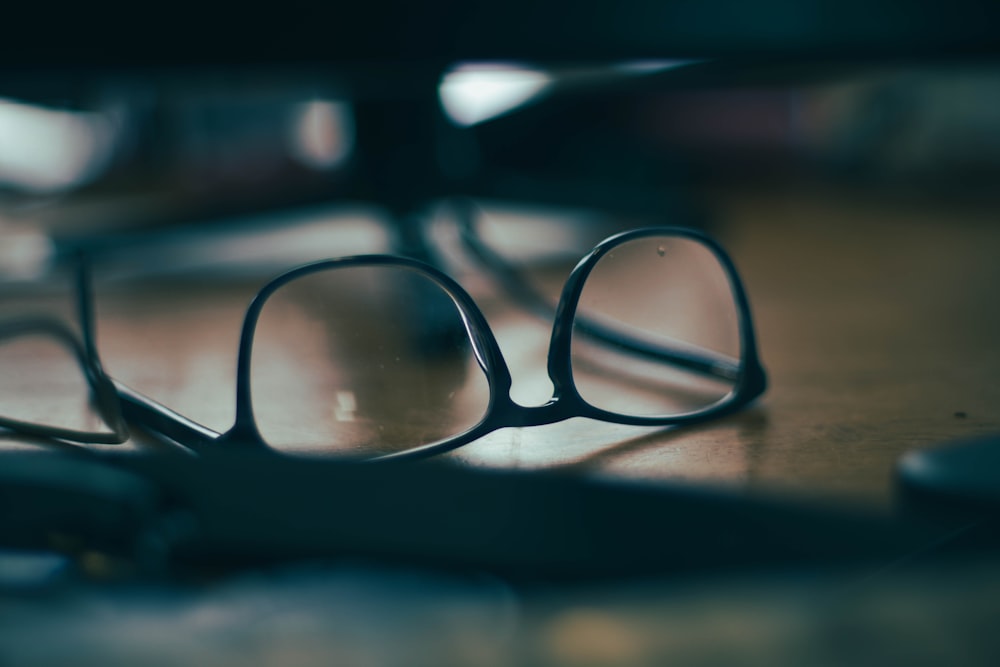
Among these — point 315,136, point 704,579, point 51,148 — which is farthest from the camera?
point 51,148

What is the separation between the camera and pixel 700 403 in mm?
360

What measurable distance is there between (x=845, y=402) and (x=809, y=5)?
17 cm

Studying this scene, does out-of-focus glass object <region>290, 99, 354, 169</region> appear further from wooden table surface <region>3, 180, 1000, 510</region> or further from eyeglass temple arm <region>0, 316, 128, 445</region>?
eyeglass temple arm <region>0, 316, 128, 445</region>

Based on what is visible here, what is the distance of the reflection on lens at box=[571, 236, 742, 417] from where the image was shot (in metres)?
0.35

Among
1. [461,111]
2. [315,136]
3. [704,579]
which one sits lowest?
[704,579]

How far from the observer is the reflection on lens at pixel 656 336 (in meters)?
0.35

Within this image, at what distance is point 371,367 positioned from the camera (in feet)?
1.13

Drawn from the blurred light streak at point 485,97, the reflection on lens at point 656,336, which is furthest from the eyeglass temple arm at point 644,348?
the blurred light streak at point 485,97

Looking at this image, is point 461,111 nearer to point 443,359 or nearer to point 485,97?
point 485,97

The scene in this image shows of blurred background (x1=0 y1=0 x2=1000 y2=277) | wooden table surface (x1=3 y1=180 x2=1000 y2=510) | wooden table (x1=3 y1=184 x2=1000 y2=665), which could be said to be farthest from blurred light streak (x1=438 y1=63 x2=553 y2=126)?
wooden table (x1=3 y1=184 x2=1000 y2=665)

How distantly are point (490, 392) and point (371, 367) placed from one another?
7 centimetres

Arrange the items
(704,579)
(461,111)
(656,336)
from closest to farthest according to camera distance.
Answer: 1. (704,579)
2. (656,336)
3. (461,111)

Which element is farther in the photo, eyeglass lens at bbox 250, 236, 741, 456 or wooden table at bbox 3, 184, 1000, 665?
eyeglass lens at bbox 250, 236, 741, 456

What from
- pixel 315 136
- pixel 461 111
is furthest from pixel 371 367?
pixel 315 136
